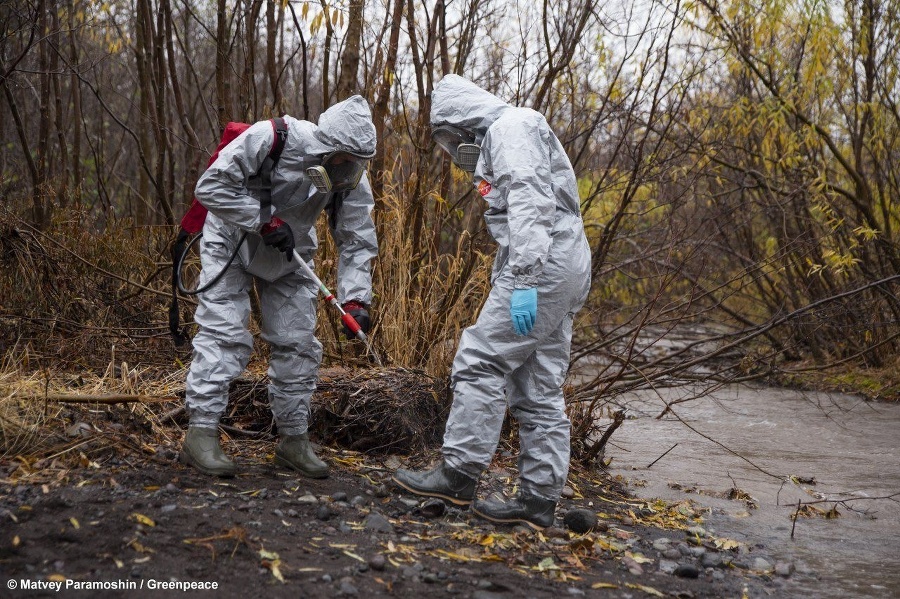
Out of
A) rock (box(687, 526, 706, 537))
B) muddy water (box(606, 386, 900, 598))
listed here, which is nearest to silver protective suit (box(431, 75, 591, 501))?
rock (box(687, 526, 706, 537))

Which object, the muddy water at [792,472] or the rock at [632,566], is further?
the muddy water at [792,472]

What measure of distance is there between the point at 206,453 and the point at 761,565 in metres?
2.36

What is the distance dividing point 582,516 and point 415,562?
3.22ft

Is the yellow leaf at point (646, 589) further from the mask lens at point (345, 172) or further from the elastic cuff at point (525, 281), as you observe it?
the mask lens at point (345, 172)

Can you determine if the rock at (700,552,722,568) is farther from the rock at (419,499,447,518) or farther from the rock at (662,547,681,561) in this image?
the rock at (419,499,447,518)

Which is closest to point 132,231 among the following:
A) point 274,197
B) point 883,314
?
point 274,197

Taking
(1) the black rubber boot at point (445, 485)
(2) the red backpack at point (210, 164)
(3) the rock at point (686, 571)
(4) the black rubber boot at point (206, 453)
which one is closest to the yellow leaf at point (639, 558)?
(3) the rock at point (686, 571)

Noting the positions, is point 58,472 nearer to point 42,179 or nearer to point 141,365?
point 141,365

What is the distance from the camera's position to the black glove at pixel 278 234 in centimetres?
361

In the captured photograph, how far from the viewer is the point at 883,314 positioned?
841 centimetres

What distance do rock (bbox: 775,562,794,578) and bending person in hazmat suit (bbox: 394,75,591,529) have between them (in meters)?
0.92

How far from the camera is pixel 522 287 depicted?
3291 millimetres

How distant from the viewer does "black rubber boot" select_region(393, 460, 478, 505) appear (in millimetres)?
3545

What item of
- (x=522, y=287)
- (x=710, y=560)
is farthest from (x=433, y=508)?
(x=710, y=560)
